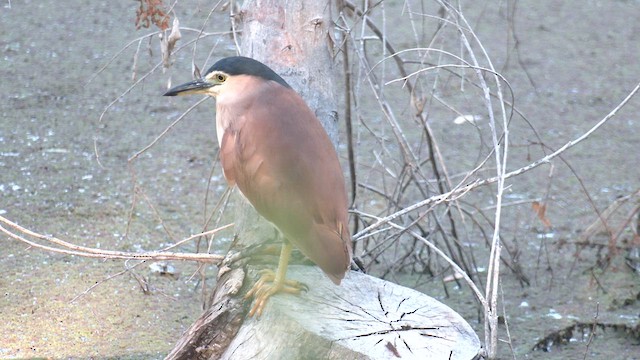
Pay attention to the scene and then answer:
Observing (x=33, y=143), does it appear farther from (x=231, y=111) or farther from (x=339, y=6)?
(x=231, y=111)

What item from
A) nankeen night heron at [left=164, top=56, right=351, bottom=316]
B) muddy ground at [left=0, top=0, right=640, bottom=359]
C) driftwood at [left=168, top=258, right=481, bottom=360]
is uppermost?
nankeen night heron at [left=164, top=56, right=351, bottom=316]

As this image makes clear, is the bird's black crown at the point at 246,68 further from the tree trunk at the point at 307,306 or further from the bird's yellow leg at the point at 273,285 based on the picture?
the bird's yellow leg at the point at 273,285

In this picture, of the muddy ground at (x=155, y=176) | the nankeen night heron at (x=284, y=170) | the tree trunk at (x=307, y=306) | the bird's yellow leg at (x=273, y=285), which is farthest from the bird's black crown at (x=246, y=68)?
the muddy ground at (x=155, y=176)

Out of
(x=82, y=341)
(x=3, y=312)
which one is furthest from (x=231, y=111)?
(x=3, y=312)

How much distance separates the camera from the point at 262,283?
5.98 feet

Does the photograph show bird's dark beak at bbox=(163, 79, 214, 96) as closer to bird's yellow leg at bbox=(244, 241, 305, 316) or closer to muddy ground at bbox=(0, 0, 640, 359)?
bird's yellow leg at bbox=(244, 241, 305, 316)

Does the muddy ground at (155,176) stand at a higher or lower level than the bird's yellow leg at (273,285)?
lower

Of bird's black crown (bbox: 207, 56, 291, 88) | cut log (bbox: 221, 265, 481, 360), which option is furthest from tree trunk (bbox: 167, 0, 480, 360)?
bird's black crown (bbox: 207, 56, 291, 88)

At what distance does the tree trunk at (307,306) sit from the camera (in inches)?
65.4

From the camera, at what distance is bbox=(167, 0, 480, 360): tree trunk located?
5.45ft

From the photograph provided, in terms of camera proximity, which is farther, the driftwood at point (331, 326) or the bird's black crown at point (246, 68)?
the bird's black crown at point (246, 68)

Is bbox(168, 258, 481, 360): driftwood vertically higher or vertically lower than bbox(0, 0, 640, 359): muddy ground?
higher

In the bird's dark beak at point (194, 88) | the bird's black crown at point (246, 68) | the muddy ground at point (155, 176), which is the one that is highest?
the bird's black crown at point (246, 68)

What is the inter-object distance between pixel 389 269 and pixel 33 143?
5.51 ft
